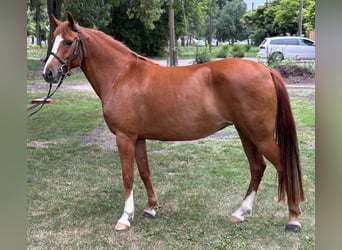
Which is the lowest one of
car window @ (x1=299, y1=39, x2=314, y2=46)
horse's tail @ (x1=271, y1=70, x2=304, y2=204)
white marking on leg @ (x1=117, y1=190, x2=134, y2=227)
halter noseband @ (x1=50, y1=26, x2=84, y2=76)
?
white marking on leg @ (x1=117, y1=190, x2=134, y2=227)

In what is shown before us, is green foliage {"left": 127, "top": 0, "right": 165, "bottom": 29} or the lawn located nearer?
the lawn

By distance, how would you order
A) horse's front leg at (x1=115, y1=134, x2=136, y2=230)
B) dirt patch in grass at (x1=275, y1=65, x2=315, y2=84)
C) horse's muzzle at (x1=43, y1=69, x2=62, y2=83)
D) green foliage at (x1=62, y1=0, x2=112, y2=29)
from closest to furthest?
horse's muzzle at (x1=43, y1=69, x2=62, y2=83) < horse's front leg at (x1=115, y1=134, x2=136, y2=230) < dirt patch in grass at (x1=275, y1=65, x2=315, y2=84) < green foliage at (x1=62, y1=0, x2=112, y2=29)

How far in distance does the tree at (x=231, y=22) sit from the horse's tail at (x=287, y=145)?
1.09 metres

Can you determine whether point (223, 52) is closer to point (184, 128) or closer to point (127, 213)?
point (184, 128)

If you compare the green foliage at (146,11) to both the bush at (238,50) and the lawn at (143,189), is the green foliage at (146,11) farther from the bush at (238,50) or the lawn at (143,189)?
the lawn at (143,189)

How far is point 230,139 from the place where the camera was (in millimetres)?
3846

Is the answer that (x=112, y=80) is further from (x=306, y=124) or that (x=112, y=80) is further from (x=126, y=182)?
(x=306, y=124)

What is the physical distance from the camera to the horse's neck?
2.17 metres

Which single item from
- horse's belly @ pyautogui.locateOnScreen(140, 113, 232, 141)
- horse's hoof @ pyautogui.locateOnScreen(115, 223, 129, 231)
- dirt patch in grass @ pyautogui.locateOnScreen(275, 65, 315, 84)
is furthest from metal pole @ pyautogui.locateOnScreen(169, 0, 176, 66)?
horse's hoof @ pyautogui.locateOnScreen(115, 223, 129, 231)

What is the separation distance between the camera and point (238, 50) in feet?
10.3

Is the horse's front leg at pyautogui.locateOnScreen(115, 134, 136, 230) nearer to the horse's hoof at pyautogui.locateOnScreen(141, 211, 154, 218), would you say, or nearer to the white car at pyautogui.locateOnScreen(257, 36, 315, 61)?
the horse's hoof at pyautogui.locateOnScreen(141, 211, 154, 218)

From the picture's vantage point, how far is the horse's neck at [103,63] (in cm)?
217

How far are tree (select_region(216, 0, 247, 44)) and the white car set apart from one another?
0.24 metres
